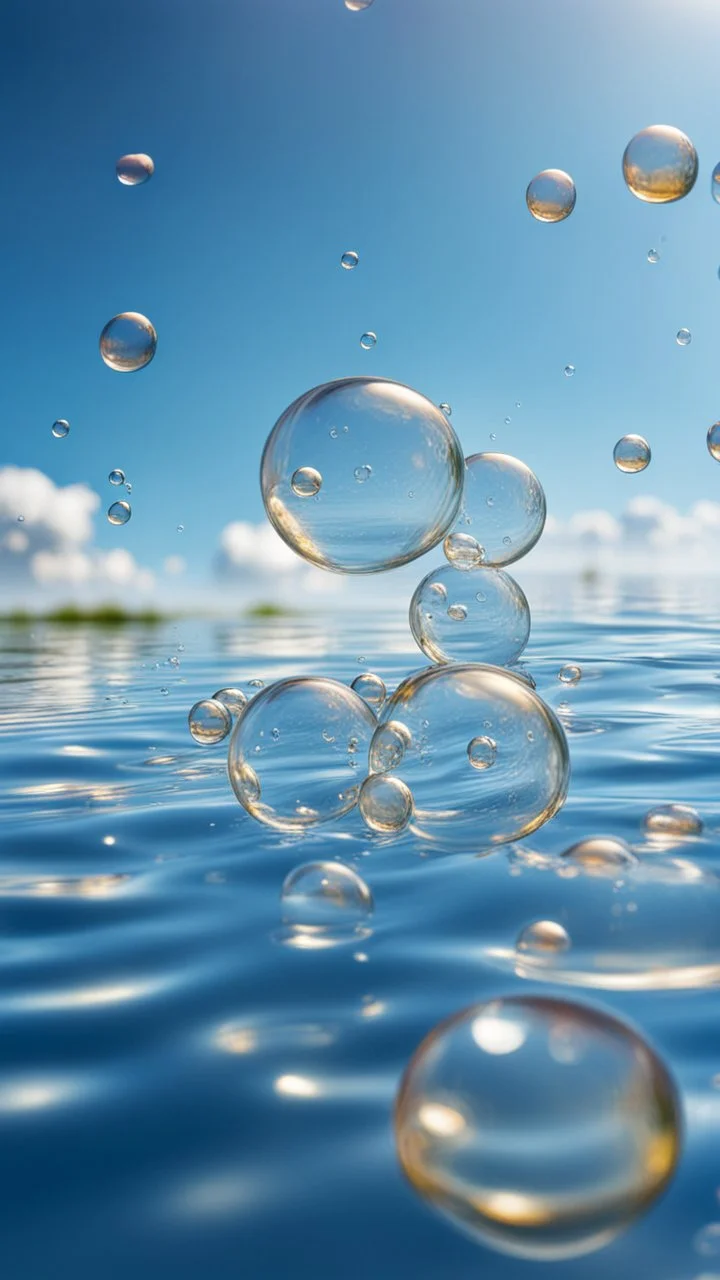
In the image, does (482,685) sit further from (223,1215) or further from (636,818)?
(223,1215)

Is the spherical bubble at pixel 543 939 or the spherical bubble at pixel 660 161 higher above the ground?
the spherical bubble at pixel 660 161

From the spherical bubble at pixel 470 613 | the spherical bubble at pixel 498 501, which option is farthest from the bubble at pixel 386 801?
the spherical bubble at pixel 498 501

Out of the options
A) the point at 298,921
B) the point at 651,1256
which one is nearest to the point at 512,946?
the point at 298,921

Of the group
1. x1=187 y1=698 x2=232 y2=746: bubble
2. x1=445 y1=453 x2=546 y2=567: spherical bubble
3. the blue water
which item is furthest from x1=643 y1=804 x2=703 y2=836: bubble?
x1=445 y1=453 x2=546 y2=567: spherical bubble

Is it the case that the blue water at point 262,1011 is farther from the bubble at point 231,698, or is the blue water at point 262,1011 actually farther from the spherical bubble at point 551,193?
the spherical bubble at point 551,193

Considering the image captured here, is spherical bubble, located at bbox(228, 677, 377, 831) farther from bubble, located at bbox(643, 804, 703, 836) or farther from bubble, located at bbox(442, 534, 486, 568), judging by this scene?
bubble, located at bbox(442, 534, 486, 568)
